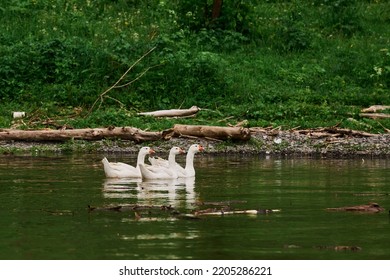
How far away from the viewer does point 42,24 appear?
A: 36.4 metres

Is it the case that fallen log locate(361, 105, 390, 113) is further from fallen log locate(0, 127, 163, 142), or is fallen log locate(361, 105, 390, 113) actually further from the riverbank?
fallen log locate(0, 127, 163, 142)

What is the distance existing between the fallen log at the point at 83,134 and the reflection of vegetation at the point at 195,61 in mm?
1427

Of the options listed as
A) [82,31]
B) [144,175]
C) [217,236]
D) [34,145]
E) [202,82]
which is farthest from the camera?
[82,31]

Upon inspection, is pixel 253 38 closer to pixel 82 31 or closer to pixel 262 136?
pixel 82 31

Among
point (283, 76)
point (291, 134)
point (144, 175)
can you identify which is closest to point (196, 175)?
point (144, 175)

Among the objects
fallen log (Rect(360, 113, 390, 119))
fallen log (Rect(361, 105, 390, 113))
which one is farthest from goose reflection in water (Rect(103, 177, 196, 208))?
fallen log (Rect(361, 105, 390, 113))

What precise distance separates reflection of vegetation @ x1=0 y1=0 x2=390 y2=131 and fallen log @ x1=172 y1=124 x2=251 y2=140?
1.30 m

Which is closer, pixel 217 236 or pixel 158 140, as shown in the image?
pixel 217 236

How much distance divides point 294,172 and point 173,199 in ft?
17.3

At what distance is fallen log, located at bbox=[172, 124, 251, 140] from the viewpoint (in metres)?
27.9

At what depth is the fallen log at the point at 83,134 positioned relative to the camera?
28.2m

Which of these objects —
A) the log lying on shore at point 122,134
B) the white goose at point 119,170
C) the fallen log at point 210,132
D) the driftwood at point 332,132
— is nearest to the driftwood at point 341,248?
the white goose at point 119,170

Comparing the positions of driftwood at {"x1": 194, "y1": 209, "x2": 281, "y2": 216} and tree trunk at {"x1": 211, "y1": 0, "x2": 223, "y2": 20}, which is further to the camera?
tree trunk at {"x1": 211, "y1": 0, "x2": 223, "y2": 20}

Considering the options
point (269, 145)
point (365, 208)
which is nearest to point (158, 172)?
point (269, 145)
